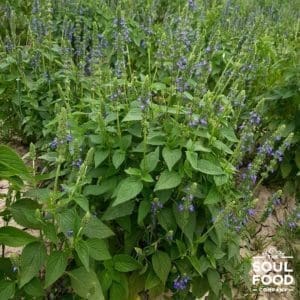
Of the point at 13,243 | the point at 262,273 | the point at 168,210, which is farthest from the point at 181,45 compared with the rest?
the point at 262,273

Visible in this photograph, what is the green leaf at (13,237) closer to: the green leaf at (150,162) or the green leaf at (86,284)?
the green leaf at (86,284)

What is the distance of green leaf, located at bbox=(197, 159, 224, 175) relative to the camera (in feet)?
8.22

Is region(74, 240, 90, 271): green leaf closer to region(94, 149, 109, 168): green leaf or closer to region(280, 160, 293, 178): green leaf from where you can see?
region(94, 149, 109, 168): green leaf

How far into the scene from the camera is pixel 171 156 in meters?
2.55

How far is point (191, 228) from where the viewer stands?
269 cm

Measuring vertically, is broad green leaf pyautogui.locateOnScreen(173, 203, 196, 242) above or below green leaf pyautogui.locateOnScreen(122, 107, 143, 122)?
below

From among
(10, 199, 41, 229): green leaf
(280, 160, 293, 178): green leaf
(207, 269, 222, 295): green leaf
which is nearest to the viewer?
(10, 199, 41, 229): green leaf

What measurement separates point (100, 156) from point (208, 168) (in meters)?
0.63

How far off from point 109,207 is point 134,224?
0.25m

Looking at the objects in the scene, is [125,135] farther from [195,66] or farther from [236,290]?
[236,290]

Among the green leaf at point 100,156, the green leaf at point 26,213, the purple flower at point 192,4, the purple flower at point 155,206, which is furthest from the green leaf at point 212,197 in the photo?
the purple flower at point 192,4

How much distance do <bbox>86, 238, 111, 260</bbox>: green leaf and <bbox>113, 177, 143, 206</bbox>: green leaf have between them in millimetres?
231

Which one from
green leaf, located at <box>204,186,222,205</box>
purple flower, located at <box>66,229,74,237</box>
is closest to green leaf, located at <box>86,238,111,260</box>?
purple flower, located at <box>66,229,74,237</box>

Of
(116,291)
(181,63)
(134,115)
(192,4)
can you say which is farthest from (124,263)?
(192,4)
